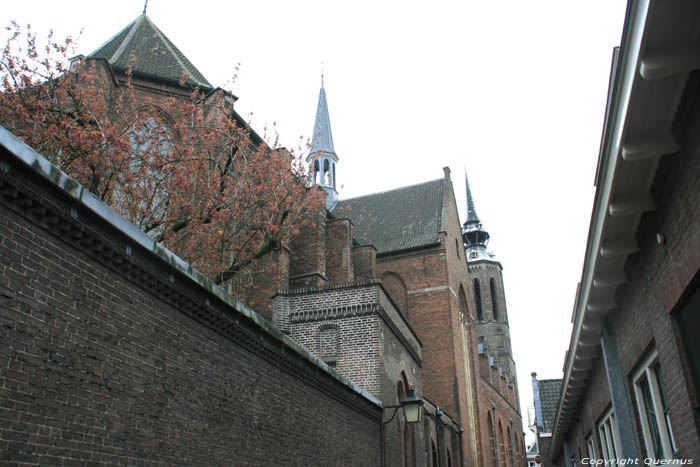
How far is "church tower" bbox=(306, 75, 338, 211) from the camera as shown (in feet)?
150

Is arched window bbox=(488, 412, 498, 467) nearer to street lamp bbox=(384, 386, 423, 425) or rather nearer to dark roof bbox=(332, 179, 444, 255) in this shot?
dark roof bbox=(332, 179, 444, 255)

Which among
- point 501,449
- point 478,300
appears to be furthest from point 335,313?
point 478,300

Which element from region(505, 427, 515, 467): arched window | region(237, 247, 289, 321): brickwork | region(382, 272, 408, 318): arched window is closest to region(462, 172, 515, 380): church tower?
region(505, 427, 515, 467): arched window

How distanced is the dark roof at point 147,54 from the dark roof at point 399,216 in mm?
11924

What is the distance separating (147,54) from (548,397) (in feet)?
76.0

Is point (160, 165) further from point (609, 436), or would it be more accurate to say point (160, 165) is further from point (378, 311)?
point (609, 436)

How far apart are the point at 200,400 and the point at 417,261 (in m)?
23.3

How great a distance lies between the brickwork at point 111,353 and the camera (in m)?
4.77

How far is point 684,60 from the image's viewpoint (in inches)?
148

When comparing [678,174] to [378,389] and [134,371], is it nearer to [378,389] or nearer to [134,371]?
[134,371]

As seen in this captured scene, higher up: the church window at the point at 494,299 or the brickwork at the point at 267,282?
the church window at the point at 494,299

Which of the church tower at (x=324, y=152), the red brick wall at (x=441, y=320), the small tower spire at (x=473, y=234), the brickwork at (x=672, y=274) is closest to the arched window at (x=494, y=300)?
the small tower spire at (x=473, y=234)

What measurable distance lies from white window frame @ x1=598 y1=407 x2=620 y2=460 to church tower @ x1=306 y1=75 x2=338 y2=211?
32.5m

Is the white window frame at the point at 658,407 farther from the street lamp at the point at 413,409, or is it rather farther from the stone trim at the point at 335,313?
the stone trim at the point at 335,313
